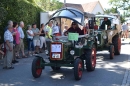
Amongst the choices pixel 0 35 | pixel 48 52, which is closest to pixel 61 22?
pixel 48 52

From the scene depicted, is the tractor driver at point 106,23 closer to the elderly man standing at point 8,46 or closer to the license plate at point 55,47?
the elderly man standing at point 8,46

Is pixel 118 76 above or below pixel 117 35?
below

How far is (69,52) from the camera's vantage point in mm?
8219

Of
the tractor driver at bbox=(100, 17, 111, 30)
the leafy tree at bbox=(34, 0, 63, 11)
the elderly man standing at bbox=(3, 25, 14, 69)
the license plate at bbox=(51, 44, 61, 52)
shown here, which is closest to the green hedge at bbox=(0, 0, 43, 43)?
the elderly man standing at bbox=(3, 25, 14, 69)

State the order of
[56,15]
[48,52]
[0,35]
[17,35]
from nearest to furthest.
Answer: [48,52], [56,15], [17,35], [0,35]

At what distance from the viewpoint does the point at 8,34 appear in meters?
9.60

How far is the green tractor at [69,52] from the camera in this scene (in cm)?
792

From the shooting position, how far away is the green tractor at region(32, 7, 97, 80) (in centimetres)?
792

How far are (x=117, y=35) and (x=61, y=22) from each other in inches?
205

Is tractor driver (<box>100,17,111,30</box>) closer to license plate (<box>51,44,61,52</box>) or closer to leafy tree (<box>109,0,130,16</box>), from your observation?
license plate (<box>51,44,61,52</box>)

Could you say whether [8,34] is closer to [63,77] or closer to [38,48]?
[63,77]

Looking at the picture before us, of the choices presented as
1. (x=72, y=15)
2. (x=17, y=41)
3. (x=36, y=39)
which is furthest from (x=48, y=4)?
(x=72, y=15)

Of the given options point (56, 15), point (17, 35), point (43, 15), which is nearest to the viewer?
point (56, 15)

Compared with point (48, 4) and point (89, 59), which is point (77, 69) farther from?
point (48, 4)
